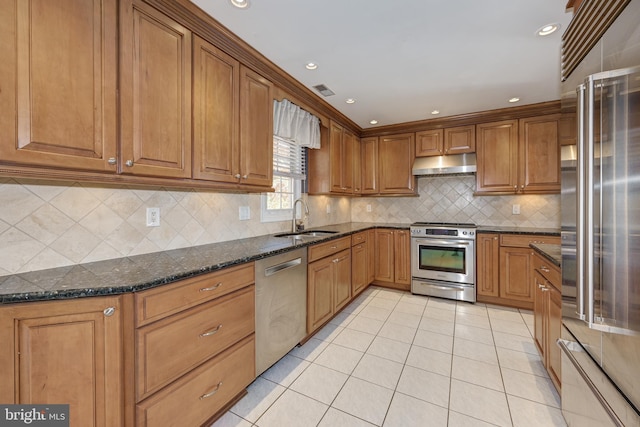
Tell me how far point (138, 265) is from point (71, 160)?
599 mm

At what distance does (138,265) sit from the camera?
1451 mm

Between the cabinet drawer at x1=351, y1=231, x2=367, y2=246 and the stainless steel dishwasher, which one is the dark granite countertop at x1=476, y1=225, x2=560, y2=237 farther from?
the stainless steel dishwasher

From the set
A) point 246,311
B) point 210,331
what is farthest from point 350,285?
point 210,331

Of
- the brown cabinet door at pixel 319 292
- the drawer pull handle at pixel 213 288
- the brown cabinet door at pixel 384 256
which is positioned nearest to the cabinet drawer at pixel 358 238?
the brown cabinet door at pixel 384 256

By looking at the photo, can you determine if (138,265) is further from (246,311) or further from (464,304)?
(464,304)

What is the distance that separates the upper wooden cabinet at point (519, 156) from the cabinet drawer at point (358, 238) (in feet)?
5.42

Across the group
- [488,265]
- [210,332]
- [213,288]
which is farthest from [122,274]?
[488,265]

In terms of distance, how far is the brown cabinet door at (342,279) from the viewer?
2.86m

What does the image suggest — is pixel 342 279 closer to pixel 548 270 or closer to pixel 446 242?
pixel 446 242

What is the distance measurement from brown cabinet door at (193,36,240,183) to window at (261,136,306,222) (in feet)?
2.73

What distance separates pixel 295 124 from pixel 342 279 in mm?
1783

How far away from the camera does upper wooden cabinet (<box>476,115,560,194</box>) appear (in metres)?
3.26

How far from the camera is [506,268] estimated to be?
327 centimetres

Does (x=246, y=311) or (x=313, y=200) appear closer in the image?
(x=246, y=311)
